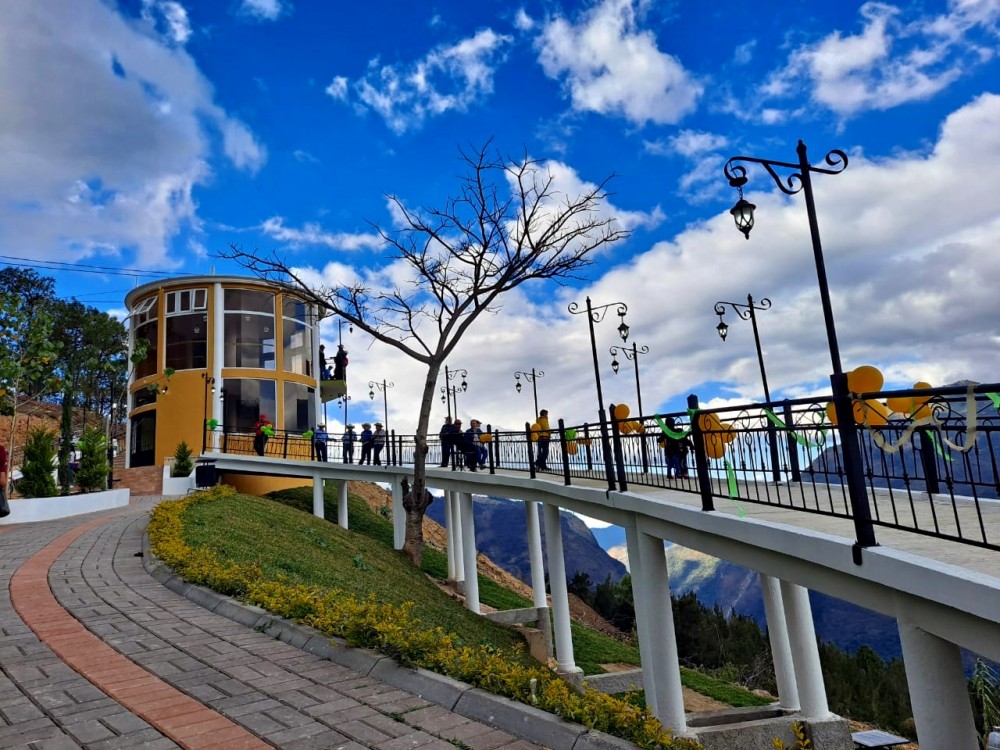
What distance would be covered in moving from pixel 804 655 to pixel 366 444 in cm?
1801

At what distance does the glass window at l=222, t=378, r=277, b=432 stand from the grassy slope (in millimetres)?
13828

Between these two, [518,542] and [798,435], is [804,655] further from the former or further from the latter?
[518,542]

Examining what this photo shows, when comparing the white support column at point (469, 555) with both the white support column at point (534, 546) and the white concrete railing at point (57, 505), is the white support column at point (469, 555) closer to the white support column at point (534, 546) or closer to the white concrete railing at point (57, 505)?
the white support column at point (534, 546)

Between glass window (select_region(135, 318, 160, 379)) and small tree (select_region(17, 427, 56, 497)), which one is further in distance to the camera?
glass window (select_region(135, 318, 160, 379))

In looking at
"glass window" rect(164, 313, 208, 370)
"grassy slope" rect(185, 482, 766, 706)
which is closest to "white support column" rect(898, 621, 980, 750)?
"grassy slope" rect(185, 482, 766, 706)

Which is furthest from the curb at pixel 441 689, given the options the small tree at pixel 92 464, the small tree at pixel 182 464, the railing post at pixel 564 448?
the small tree at pixel 182 464

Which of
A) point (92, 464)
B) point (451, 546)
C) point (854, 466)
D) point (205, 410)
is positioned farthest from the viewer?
point (205, 410)

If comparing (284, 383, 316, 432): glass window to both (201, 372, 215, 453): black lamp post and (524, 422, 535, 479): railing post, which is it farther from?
(524, 422, 535, 479): railing post

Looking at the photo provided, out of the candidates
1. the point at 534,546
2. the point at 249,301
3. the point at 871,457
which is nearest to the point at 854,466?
the point at 871,457

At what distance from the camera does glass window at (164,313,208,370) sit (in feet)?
110

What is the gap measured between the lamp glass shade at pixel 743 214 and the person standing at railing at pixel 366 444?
62.4 feet

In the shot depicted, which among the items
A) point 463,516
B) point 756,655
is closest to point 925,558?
point 463,516

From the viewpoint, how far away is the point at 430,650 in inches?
201

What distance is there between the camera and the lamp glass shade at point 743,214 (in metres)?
8.36
